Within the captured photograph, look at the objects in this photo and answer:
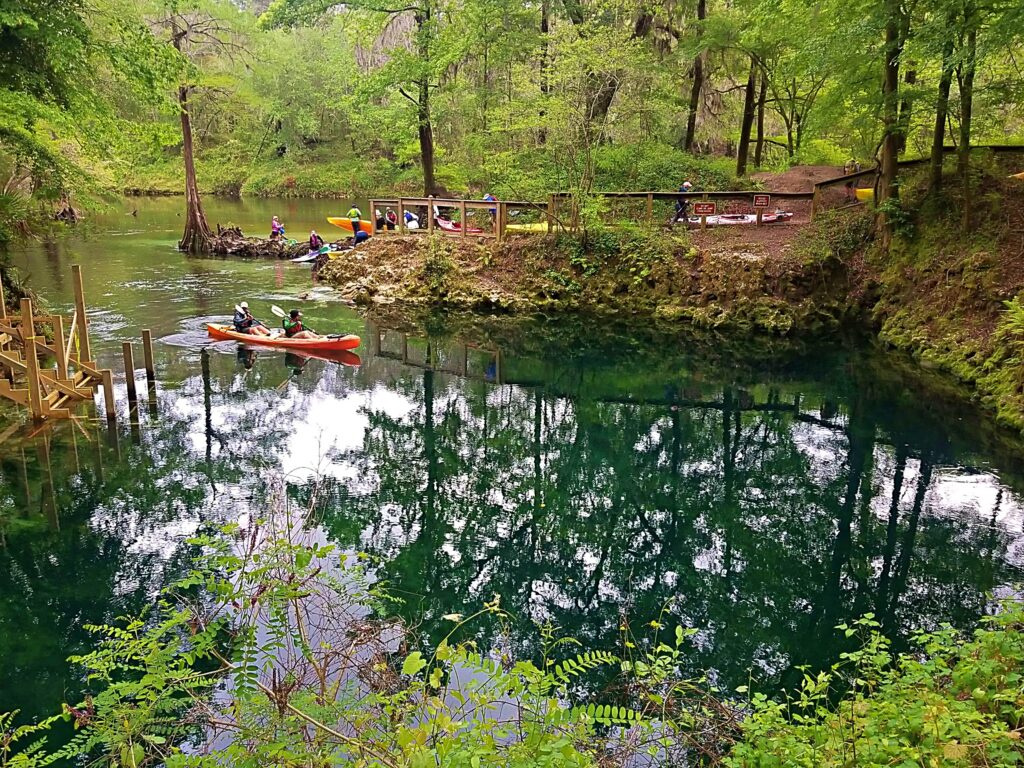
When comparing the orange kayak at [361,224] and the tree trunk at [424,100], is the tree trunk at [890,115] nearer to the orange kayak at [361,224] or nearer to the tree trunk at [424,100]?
the tree trunk at [424,100]

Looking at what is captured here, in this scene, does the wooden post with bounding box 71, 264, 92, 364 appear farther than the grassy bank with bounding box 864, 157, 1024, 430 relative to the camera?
No

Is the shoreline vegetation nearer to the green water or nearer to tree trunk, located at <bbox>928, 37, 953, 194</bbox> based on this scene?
the green water

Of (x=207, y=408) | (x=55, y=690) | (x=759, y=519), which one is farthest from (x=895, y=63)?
(x=55, y=690)

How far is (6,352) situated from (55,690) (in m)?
8.62

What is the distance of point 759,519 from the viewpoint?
10.3 m

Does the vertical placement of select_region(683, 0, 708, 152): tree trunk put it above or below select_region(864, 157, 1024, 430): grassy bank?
above

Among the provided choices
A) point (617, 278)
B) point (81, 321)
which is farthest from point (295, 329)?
point (617, 278)

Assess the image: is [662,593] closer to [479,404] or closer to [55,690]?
[55,690]

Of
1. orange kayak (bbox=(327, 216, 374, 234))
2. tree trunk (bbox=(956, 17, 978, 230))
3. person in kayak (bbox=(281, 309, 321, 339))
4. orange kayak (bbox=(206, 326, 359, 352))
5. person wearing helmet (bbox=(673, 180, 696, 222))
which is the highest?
tree trunk (bbox=(956, 17, 978, 230))

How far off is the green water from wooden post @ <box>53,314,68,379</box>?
89 centimetres

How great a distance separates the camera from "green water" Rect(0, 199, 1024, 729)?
7.88m

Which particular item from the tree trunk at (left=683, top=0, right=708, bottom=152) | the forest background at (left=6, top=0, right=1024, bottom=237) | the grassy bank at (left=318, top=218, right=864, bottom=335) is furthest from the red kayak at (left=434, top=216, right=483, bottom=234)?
the tree trunk at (left=683, top=0, right=708, bottom=152)

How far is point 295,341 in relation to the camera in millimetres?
17672

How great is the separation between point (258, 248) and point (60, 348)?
1805cm
